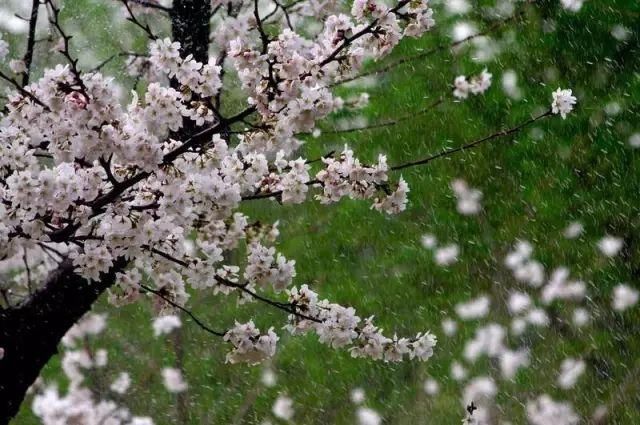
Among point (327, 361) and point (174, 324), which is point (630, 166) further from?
point (174, 324)

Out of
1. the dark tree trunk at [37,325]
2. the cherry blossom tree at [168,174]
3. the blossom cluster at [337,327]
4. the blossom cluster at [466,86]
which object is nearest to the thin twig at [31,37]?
the cherry blossom tree at [168,174]

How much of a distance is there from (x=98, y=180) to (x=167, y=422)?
12.4ft

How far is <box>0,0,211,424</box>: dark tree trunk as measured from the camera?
2316 millimetres

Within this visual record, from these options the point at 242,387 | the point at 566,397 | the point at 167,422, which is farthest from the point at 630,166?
the point at 167,422

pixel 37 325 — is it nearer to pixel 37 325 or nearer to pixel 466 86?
pixel 37 325

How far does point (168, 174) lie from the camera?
69.4 inches

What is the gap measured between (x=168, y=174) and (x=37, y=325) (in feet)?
2.98

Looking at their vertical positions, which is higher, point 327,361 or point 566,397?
point 327,361

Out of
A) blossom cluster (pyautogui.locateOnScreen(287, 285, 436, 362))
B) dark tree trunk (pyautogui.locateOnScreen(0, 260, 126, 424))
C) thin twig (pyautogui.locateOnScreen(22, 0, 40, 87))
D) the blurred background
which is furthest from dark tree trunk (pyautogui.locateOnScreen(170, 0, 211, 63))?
the blurred background

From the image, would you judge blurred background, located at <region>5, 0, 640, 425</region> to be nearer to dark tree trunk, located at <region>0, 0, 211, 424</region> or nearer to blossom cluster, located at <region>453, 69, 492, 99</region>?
blossom cluster, located at <region>453, 69, 492, 99</region>

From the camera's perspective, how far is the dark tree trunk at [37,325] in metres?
2.32

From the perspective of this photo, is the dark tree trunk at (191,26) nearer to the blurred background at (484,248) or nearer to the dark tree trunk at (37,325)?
the dark tree trunk at (37,325)

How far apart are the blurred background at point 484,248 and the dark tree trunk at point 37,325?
2.32 meters

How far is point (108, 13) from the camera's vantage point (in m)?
5.62
